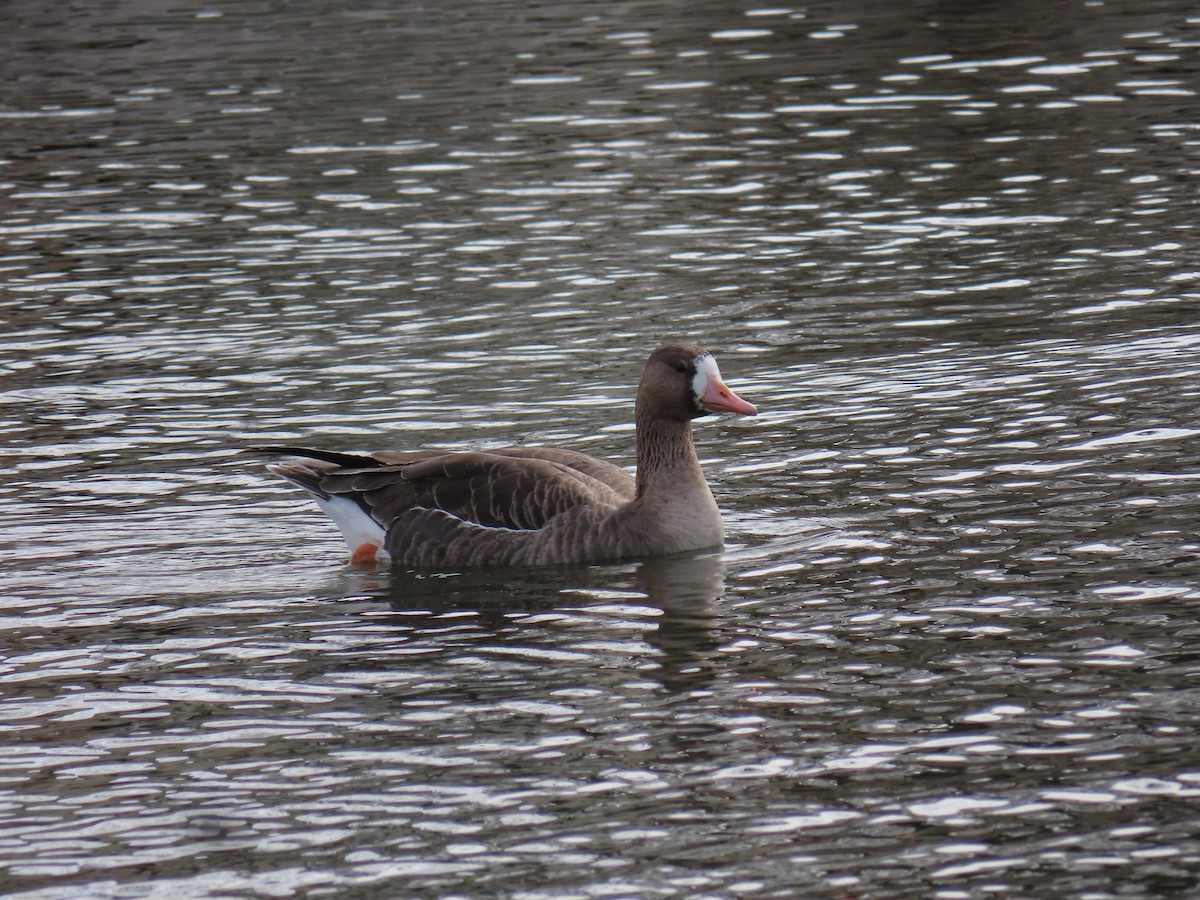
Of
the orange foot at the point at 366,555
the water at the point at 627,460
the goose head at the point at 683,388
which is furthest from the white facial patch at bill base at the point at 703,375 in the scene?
the orange foot at the point at 366,555

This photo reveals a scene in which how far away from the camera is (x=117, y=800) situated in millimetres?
9125

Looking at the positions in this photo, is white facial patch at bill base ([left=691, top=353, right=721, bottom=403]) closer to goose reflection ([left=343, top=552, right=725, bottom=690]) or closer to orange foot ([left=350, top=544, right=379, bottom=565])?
goose reflection ([left=343, top=552, right=725, bottom=690])

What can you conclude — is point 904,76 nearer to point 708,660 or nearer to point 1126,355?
point 1126,355

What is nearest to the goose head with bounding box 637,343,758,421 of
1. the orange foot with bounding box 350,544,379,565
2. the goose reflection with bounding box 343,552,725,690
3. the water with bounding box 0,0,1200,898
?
the water with bounding box 0,0,1200,898

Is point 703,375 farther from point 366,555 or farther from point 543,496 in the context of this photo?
point 366,555

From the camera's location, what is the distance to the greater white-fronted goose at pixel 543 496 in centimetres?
1299

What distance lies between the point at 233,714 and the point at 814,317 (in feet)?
31.7

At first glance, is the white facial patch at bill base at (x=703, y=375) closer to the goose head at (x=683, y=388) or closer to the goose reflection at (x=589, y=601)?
the goose head at (x=683, y=388)

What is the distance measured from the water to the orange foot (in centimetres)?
22

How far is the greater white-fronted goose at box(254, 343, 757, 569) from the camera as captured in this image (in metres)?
13.0

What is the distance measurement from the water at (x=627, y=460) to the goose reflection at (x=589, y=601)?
0.05 metres

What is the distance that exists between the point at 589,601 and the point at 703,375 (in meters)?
1.83

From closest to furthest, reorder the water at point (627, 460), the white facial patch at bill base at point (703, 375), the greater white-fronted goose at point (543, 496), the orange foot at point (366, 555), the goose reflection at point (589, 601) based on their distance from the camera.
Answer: the water at point (627, 460) < the goose reflection at point (589, 601) < the greater white-fronted goose at point (543, 496) < the white facial patch at bill base at point (703, 375) < the orange foot at point (366, 555)

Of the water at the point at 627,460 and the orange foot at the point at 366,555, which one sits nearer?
the water at the point at 627,460
